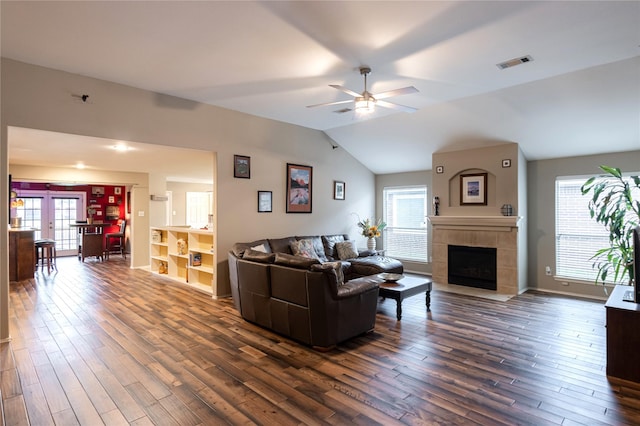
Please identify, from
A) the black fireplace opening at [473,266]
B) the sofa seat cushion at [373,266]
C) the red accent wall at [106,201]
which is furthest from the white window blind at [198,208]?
the black fireplace opening at [473,266]

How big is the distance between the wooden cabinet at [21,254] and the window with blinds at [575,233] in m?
10.1

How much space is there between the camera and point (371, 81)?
4.27 m

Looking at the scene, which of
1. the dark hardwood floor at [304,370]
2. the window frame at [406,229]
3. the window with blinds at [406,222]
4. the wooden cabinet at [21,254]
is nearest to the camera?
the dark hardwood floor at [304,370]

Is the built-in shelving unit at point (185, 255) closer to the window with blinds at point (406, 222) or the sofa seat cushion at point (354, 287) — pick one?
the sofa seat cushion at point (354, 287)

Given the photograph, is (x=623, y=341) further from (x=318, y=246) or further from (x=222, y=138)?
(x=222, y=138)

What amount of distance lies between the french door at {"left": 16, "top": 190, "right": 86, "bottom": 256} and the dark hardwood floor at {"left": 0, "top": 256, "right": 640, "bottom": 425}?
737cm

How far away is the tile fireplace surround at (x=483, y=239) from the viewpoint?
580 cm

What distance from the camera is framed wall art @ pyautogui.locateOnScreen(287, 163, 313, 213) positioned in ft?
21.2

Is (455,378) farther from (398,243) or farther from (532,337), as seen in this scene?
(398,243)

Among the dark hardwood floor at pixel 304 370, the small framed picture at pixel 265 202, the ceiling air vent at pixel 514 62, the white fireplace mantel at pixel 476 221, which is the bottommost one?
the dark hardwood floor at pixel 304 370

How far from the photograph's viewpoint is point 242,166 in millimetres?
5719

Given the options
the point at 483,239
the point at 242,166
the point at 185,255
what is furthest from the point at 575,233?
the point at 185,255

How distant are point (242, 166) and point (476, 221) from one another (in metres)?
4.23

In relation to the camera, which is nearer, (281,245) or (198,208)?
(281,245)
